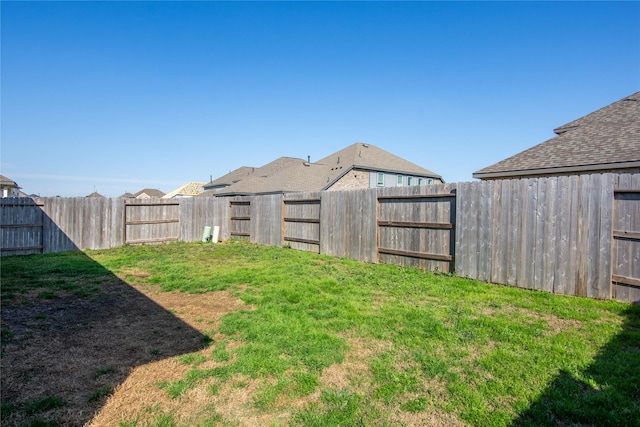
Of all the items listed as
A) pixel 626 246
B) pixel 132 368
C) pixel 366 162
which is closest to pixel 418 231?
pixel 626 246

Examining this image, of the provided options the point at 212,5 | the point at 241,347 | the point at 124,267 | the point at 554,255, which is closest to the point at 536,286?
the point at 554,255

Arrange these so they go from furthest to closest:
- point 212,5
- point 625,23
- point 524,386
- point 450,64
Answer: point 450,64, point 212,5, point 625,23, point 524,386

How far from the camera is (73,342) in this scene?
12.4ft

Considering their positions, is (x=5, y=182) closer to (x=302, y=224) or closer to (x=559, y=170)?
(x=302, y=224)

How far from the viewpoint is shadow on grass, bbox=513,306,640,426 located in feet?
7.48

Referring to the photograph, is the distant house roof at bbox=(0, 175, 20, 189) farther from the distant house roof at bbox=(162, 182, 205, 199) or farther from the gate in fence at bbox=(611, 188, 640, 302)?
the gate in fence at bbox=(611, 188, 640, 302)

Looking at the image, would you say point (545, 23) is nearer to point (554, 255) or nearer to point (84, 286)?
point (554, 255)

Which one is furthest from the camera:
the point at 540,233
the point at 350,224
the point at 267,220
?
the point at 267,220

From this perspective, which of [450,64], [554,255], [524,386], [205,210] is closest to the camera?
[524,386]

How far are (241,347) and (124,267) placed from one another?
257 inches

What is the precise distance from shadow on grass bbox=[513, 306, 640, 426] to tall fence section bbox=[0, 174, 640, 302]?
249cm

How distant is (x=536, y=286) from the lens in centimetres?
585

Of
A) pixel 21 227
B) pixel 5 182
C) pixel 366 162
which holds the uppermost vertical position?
pixel 366 162

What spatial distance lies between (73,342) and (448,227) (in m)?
6.76
